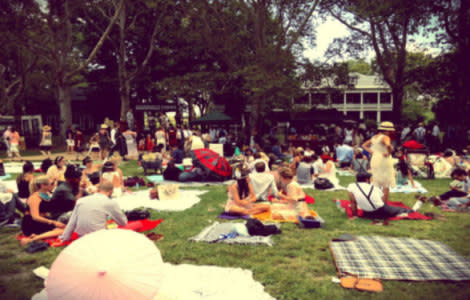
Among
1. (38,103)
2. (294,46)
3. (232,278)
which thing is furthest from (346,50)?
(38,103)

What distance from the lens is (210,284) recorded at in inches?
183

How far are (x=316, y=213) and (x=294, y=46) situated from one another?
55.0ft

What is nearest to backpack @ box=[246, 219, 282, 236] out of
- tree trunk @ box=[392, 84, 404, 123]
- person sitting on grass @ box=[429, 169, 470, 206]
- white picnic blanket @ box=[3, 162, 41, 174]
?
person sitting on grass @ box=[429, 169, 470, 206]

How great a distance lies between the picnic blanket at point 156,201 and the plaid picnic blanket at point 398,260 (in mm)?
4129

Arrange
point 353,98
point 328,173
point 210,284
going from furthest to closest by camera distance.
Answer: point 353,98, point 328,173, point 210,284

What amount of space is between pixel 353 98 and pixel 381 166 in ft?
165

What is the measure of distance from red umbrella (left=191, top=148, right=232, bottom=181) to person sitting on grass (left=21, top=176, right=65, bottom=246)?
599 centimetres

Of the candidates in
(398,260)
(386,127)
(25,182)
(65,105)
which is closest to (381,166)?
(386,127)

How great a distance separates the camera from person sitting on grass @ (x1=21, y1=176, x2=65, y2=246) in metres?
6.32

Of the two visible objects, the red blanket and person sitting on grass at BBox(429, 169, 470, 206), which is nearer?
the red blanket

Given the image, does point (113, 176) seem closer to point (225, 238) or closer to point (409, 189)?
point (225, 238)

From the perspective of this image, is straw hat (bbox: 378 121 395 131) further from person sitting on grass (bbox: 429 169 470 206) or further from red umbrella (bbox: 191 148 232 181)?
red umbrella (bbox: 191 148 232 181)

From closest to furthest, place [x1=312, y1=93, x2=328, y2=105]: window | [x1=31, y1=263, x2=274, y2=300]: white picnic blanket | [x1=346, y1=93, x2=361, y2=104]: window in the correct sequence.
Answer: [x1=31, y1=263, x2=274, y2=300]: white picnic blanket, [x1=312, y1=93, x2=328, y2=105]: window, [x1=346, y1=93, x2=361, y2=104]: window

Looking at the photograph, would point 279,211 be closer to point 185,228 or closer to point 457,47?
point 185,228
